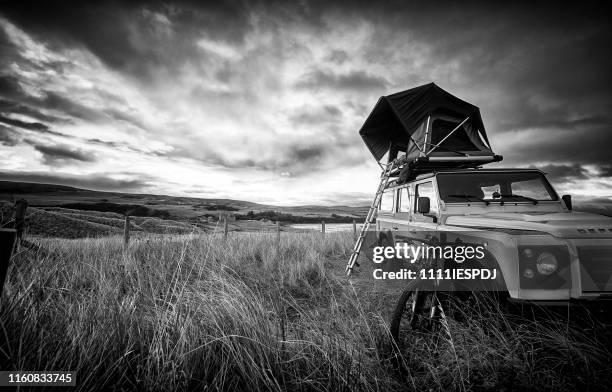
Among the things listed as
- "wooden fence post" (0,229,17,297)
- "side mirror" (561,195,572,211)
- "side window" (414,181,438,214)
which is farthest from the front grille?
"wooden fence post" (0,229,17,297)

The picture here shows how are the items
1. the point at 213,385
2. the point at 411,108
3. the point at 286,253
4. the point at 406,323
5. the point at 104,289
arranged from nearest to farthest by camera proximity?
the point at 213,385, the point at 104,289, the point at 406,323, the point at 411,108, the point at 286,253

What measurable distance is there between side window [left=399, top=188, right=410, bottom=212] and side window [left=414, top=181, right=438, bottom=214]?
1.16 ft

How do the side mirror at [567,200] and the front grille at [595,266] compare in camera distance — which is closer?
the front grille at [595,266]

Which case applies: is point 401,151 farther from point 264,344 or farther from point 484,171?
point 264,344

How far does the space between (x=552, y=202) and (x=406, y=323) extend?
2.89m

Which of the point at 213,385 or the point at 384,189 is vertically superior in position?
the point at 384,189

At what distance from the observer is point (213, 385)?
1.81 m

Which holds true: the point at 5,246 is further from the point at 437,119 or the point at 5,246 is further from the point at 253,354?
the point at 437,119

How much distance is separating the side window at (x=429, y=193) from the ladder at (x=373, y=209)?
1331mm

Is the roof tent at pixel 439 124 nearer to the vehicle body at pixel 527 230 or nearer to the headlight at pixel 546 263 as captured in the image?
the vehicle body at pixel 527 230

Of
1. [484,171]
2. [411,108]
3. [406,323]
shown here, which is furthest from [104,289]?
[411,108]

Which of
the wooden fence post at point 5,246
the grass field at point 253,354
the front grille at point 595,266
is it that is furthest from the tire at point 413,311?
the wooden fence post at point 5,246

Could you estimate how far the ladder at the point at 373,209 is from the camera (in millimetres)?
6027

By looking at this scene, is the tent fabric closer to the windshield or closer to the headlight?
the windshield
